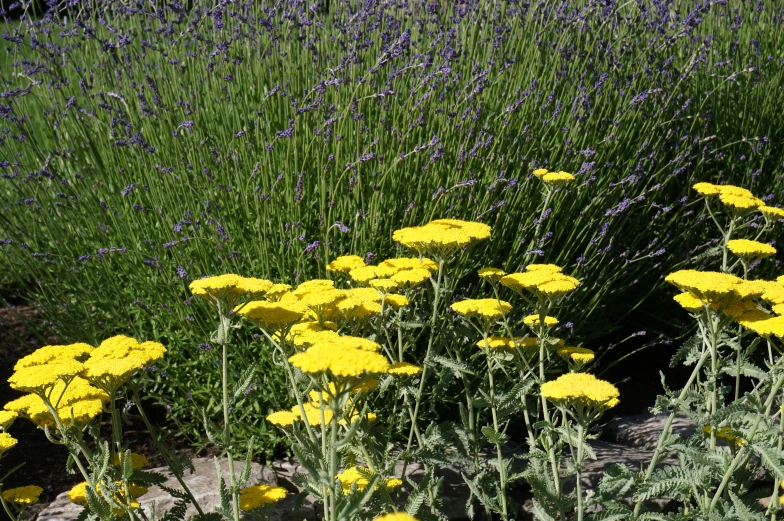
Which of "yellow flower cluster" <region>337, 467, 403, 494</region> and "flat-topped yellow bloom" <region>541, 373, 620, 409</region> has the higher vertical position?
"flat-topped yellow bloom" <region>541, 373, 620, 409</region>

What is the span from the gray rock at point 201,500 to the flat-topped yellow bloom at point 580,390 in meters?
1.13

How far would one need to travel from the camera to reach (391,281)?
220 centimetres

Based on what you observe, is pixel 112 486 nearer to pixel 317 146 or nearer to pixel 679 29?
pixel 317 146

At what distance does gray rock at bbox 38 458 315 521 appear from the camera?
8.80 ft

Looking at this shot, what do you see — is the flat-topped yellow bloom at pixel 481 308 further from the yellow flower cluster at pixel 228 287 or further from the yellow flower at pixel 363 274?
the yellow flower cluster at pixel 228 287

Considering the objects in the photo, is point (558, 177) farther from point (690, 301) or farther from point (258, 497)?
point (258, 497)

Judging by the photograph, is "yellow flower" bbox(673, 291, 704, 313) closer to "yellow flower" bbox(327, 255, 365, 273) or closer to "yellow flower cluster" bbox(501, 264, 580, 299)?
"yellow flower cluster" bbox(501, 264, 580, 299)

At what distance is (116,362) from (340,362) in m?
0.68

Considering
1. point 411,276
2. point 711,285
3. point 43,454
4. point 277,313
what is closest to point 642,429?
point 711,285

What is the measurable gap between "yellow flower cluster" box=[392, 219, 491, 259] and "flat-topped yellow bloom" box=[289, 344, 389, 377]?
75 cm

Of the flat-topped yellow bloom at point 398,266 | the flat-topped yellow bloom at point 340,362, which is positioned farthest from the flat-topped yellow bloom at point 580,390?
the flat-topped yellow bloom at point 398,266

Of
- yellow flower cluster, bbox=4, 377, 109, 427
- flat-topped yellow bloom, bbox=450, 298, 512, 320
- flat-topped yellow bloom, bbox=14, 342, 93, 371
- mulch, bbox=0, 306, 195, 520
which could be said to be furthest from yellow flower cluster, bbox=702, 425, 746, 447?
mulch, bbox=0, 306, 195, 520

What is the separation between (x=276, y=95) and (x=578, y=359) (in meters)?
1.79

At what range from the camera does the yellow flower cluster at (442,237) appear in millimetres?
2213
